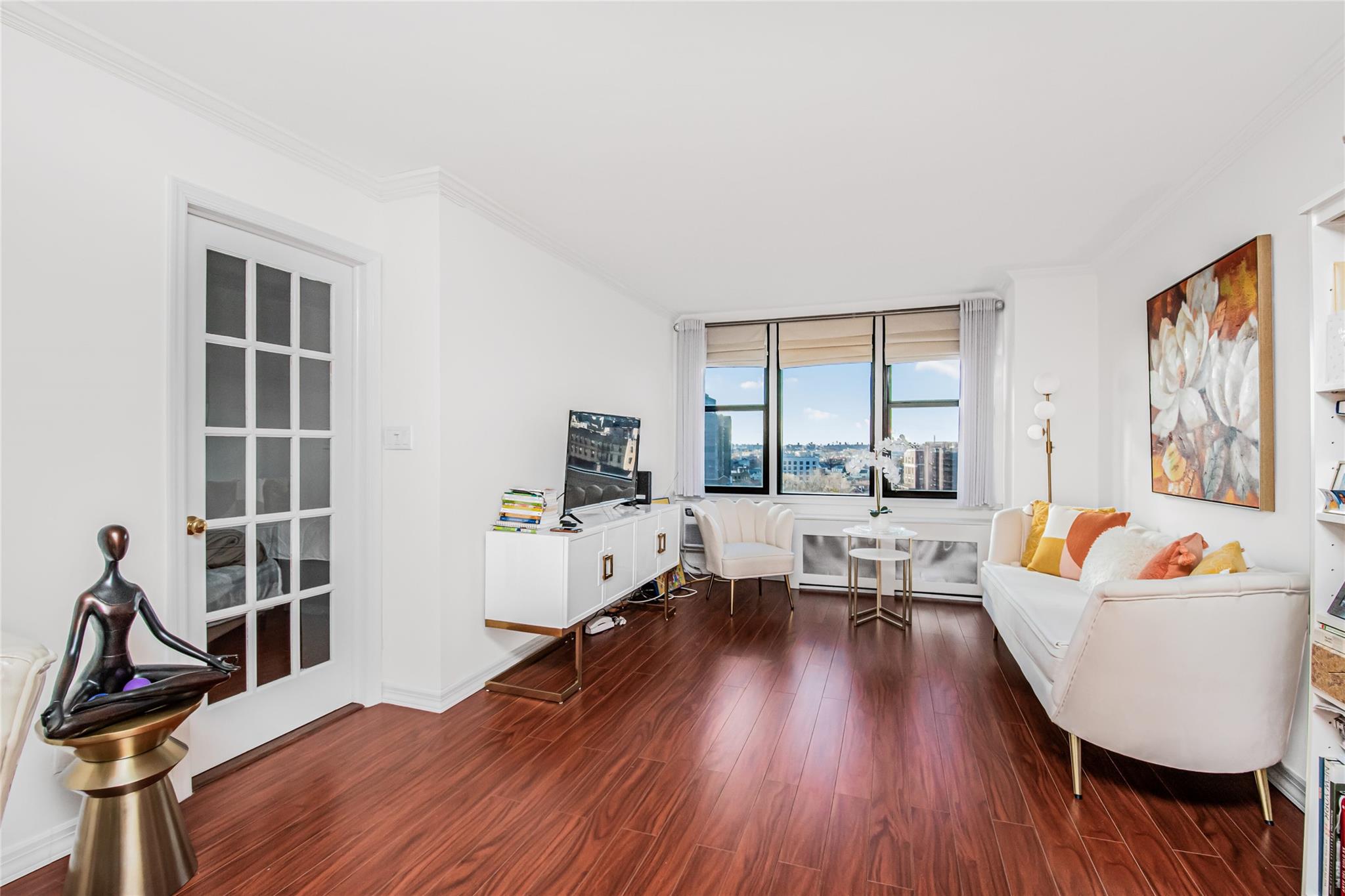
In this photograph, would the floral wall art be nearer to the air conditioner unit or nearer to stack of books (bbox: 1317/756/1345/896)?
stack of books (bbox: 1317/756/1345/896)

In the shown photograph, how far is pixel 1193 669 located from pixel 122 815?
10.4 feet

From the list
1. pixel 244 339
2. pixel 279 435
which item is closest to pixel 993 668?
pixel 279 435

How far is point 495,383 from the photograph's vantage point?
3188mm

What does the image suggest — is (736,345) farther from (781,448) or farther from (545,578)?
(545,578)

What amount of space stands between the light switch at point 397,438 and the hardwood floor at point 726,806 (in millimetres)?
1229

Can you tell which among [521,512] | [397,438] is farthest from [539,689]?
[397,438]

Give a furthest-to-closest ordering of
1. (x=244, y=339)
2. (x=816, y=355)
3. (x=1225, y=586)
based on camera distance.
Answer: (x=816, y=355), (x=244, y=339), (x=1225, y=586)

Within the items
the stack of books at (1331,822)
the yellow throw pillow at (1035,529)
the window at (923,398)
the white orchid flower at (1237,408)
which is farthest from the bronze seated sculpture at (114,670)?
the window at (923,398)

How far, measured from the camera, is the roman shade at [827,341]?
5.21 meters

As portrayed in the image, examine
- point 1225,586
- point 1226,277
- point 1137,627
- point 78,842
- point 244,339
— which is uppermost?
point 1226,277

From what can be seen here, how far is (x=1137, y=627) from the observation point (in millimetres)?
1959

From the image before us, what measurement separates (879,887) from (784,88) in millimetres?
2538

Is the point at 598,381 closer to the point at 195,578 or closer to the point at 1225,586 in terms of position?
the point at 195,578

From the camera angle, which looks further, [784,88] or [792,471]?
[792,471]
